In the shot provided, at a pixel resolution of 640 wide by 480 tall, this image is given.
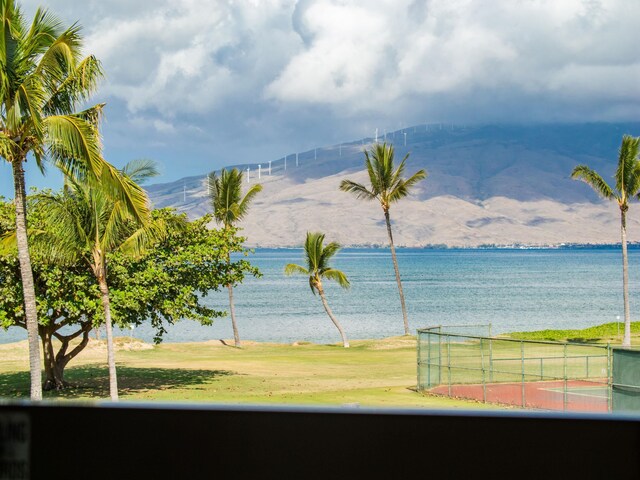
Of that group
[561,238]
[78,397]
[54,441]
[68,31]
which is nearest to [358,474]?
[54,441]

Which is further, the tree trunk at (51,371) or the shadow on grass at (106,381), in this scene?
the tree trunk at (51,371)

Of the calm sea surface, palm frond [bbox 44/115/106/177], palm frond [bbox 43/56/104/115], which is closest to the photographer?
palm frond [bbox 44/115/106/177]

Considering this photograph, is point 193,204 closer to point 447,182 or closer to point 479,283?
point 447,182

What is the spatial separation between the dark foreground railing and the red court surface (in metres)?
14.2

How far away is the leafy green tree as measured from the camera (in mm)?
16234

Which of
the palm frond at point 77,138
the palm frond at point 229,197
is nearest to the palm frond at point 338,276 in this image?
the palm frond at point 229,197

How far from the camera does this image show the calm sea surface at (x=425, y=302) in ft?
158

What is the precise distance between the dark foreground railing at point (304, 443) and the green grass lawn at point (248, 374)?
35.0 ft

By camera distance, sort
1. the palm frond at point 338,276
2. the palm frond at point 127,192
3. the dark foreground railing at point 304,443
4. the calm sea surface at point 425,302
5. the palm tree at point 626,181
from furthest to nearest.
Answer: the calm sea surface at point 425,302, the palm frond at point 338,276, the palm tree at point 626,181, the palm frond at point 127,192, the dark foreground railing at point 304,443

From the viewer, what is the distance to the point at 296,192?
172500mm

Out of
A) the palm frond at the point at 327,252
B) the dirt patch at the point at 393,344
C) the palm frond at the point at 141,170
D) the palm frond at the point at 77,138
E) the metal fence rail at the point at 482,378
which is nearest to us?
the palm frond at the point at 77,138

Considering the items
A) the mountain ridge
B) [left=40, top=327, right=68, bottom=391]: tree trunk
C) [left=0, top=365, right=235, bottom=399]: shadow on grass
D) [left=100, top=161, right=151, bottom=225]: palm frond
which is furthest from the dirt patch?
the mountain ridge

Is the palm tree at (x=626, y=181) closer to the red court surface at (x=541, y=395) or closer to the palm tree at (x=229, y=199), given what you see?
the red court surface at (x=541, y=395)

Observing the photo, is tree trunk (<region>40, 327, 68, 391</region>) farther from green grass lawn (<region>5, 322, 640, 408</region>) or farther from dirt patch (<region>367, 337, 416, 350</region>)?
dirt patch (<region>367, 337, 416, 350</region>)
